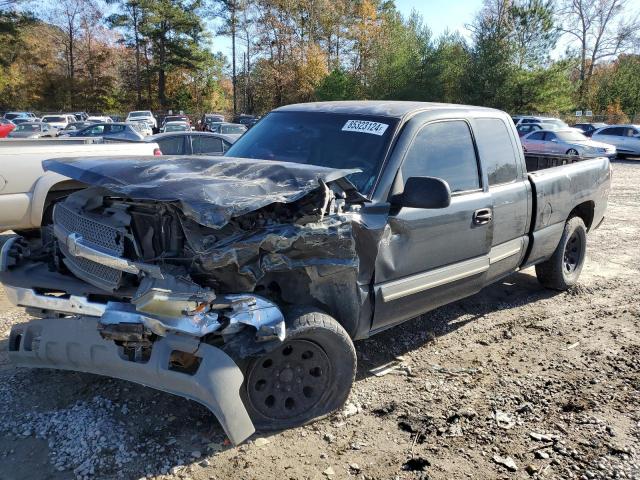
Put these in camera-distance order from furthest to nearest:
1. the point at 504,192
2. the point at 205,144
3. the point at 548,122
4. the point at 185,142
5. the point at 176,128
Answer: the point at 176,128 < the point at 548,122 < the point at 205,144 < the point at 185,142 < the point at 504,192

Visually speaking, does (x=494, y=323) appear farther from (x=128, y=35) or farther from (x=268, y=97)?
(x=128, y=35)

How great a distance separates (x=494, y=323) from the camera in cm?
498

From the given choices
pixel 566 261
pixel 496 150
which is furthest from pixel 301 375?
pixel 566 261

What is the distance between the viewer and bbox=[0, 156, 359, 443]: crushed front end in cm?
262

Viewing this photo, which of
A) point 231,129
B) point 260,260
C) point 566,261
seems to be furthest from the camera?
point 231,129

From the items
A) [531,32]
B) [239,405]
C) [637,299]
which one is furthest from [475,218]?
[531,32]

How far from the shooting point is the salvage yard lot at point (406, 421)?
2.84m

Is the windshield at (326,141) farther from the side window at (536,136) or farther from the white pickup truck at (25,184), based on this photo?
the side window at (536,136)

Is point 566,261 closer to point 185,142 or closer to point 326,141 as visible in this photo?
point 326,141

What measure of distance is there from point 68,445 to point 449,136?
3.27 m

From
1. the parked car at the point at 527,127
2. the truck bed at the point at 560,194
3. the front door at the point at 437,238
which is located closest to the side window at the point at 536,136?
the parked car at the point at 527,127

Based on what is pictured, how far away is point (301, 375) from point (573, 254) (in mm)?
4221

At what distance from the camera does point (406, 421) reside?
3.30 metres

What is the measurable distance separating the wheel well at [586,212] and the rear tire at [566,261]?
0.11m
